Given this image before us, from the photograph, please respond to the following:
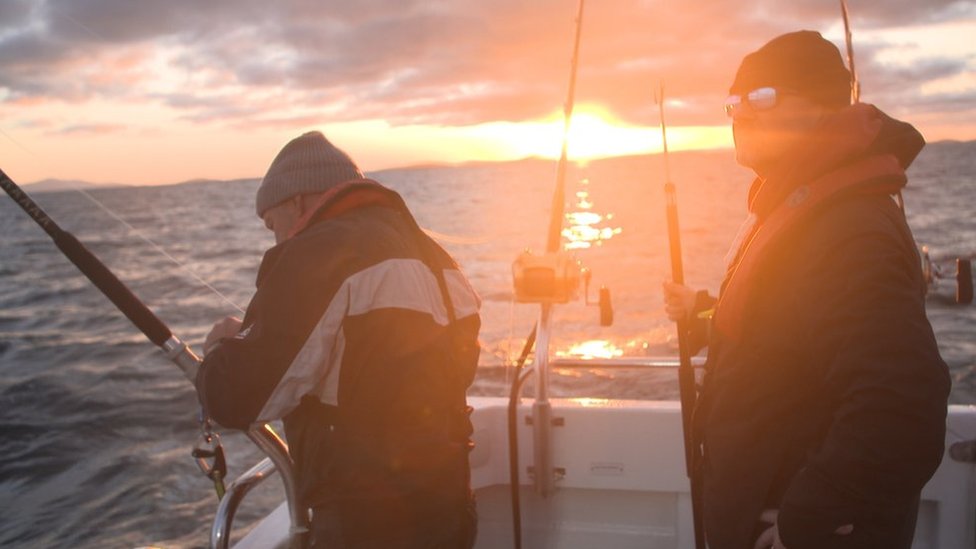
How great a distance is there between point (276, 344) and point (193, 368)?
36 cm

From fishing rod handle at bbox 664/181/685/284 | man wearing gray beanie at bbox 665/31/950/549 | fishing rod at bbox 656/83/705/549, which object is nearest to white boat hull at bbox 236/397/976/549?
fishing rod at bbox 656/83/705/549

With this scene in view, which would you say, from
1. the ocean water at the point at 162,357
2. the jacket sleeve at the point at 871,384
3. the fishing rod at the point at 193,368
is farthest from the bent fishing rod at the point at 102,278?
the jacket sleeve at the point at 871,384

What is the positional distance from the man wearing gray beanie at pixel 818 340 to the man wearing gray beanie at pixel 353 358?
66 centimetres

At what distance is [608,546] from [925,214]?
24768 millimetres

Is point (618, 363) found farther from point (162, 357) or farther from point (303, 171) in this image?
point (162, 357)

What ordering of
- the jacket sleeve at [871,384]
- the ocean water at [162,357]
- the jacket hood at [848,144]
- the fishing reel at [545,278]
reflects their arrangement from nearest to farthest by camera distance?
the jacket sleeve at [871,384] < the jacket hood at [848,144] < the fishing reel at [545,278] < the ocean water at [162,357]

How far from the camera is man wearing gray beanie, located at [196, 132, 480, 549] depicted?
1881mm

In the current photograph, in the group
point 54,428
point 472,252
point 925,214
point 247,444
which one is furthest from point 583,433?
point 925,214

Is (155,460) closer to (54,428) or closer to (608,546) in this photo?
(54,428)

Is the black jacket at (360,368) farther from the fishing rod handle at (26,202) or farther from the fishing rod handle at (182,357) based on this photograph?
the fishing rod handle at (26,202)

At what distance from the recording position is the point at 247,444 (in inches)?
299

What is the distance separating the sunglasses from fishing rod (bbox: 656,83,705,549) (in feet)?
2.68

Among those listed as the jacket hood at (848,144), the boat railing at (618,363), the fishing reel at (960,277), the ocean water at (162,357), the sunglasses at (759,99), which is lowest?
the ocean water at (162,357)

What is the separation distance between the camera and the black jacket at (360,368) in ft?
6.16
